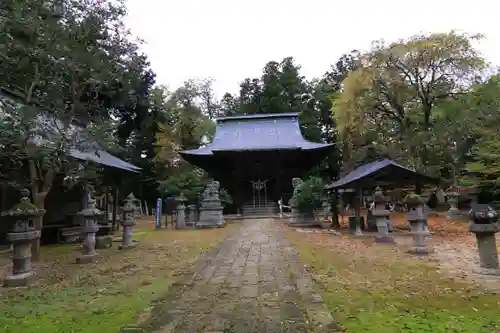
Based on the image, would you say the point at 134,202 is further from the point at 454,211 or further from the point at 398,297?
the point at 398,297

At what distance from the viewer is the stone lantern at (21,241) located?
19.0 feet

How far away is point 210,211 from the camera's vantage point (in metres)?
16.4

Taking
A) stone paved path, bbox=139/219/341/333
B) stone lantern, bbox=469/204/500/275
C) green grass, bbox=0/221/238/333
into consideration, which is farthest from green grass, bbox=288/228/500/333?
green grass, bbox=0/221/238/333

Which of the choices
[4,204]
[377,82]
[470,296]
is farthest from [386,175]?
[4,204]

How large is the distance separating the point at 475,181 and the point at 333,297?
35.5 ft

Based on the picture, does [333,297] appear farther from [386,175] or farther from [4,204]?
[4,204]

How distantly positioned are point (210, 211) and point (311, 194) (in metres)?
4.98

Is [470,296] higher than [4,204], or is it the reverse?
[4,204]

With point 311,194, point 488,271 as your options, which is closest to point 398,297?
point 488,271

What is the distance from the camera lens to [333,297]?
15.2 ft

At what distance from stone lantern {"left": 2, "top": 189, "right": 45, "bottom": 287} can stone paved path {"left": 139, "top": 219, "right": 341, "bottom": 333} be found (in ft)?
9.39

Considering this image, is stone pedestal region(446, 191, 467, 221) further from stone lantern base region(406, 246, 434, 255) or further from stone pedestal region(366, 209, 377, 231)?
stone lantern base region(406, 246, 434, 255)

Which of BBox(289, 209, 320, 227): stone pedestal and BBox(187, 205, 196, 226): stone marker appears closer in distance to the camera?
BBox(289, 209, 320, 227): stone pedestal

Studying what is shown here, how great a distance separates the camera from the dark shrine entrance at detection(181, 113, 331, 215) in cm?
2238
